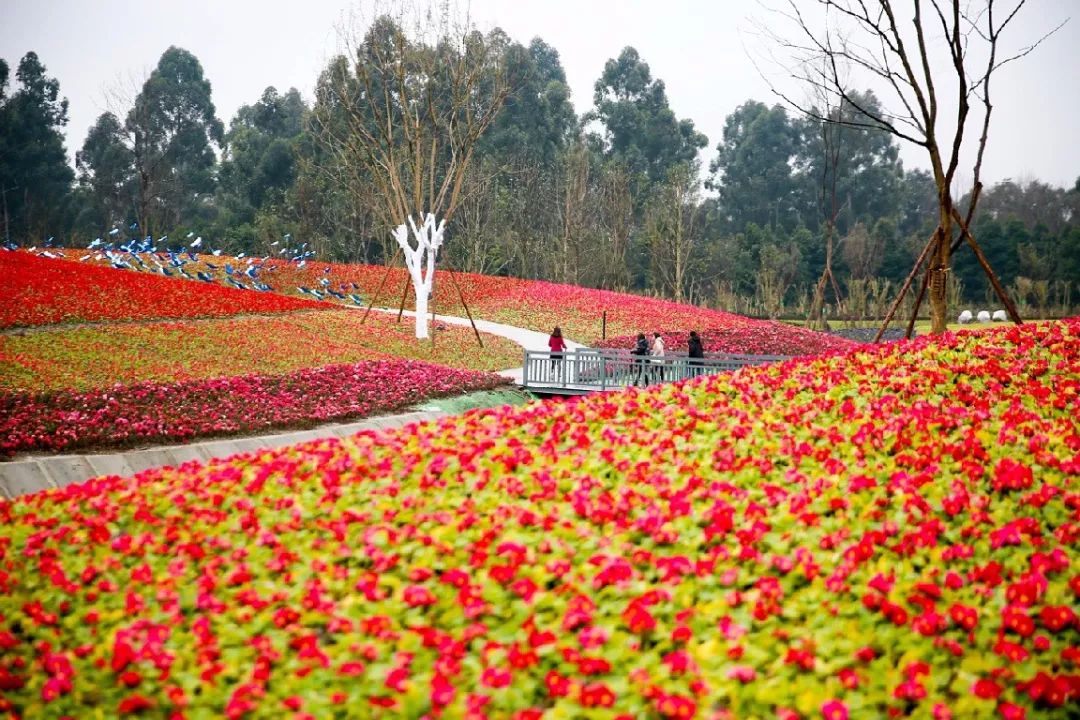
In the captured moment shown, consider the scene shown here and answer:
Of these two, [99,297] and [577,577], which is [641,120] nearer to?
[99,297]

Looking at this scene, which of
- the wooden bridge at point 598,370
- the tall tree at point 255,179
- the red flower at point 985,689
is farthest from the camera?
the tall tree at point 255,179

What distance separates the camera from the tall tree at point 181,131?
60.8 meters

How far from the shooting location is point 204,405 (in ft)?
41.1

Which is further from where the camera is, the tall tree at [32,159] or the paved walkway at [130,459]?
the tall tree at [32,159]

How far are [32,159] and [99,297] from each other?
121 feet

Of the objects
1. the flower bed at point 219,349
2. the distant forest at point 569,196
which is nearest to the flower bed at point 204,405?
the flower bed at point 219,349

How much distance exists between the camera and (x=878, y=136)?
67.3 m

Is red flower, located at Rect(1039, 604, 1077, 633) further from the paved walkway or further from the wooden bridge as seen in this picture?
the wooden bridge

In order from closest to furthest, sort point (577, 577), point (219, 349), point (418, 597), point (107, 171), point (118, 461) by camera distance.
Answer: point (418, 597) → point (577, 577) → point (118, 461) → point (219, 349) → point (107, 171)

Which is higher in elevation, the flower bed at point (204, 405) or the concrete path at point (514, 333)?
the concrete path at point (514, 333)

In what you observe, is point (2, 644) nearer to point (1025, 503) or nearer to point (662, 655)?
point (662, 655)

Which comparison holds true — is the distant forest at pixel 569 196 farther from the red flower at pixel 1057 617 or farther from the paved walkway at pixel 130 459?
the red flower at pixel 1057 617

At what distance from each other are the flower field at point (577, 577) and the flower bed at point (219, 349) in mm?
8020

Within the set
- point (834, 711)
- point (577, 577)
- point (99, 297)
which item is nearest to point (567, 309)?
point (99, 297)
